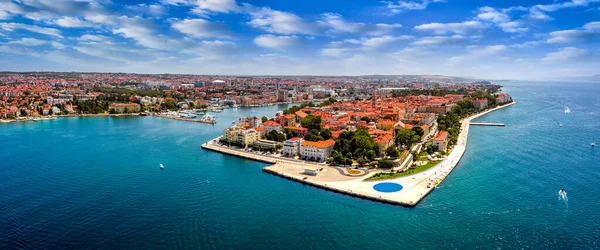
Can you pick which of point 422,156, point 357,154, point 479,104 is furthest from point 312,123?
point 479,104

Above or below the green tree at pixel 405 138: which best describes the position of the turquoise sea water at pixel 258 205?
below

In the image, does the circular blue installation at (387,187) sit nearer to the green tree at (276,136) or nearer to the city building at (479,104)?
the green tree at (276,136)

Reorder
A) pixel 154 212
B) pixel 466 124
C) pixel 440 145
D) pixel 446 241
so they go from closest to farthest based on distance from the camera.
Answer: pixel 446 241, pixel 154 212, pixel 440 145, pixel 466 124

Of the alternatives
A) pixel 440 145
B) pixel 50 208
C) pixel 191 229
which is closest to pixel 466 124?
pixel 440 145

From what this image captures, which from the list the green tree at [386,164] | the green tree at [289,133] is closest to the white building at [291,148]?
the green tree at [289,133]

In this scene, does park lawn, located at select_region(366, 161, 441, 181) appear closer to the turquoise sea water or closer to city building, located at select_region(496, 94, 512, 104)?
the turquoise sea water

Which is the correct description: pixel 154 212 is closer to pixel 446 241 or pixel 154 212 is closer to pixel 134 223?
pixel 134 223

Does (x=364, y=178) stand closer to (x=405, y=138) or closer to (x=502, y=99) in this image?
(x=405, y=138)
